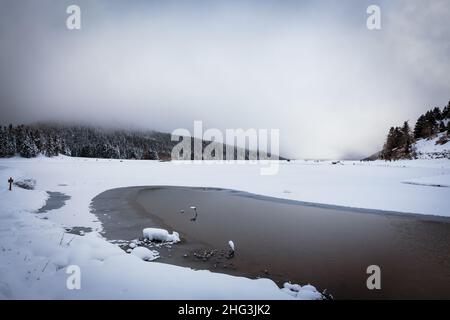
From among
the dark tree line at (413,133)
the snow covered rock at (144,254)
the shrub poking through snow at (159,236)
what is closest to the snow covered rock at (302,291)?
the snow covered rock at (144,254)

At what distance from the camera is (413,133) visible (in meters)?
102

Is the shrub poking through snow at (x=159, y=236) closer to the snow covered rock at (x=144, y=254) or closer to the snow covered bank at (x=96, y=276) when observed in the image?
the snow covered rock at (x=144, y=254)

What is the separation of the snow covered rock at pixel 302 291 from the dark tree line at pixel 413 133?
306 feet

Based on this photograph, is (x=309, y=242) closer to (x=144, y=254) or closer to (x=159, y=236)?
(x=159, y=236)

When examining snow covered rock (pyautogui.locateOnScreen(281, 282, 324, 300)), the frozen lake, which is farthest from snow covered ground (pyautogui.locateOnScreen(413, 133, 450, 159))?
snow covered rock (pyautogui.locateOnScreen(281, 282, 324, 300))

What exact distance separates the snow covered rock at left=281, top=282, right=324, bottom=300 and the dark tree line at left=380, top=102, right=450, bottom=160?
306ft

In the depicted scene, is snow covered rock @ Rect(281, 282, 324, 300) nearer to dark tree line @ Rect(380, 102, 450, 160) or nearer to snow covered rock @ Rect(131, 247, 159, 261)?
snow covered rock @ Rect(131, 247, 159, 261)

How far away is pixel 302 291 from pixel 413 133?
120095 mm

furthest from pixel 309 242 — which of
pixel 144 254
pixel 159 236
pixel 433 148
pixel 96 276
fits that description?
pixel 433 148

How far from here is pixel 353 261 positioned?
1214 cm

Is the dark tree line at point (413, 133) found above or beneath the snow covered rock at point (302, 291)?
above

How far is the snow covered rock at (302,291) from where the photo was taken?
834 cm
